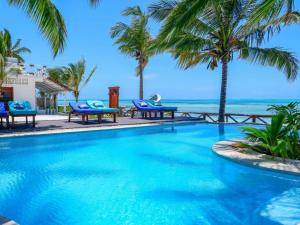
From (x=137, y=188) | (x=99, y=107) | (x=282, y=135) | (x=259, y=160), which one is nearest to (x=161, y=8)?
(x=99, y=107)

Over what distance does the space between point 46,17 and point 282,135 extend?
19.1ft

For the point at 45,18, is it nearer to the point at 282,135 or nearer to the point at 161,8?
the point at 282,135

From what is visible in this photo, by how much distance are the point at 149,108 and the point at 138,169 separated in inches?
362

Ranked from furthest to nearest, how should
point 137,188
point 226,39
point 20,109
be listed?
1. point 226,39
2. point 20,109
3. point 137,188

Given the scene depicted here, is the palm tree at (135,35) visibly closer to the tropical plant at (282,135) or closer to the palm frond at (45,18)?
the palm frond at (45,18)

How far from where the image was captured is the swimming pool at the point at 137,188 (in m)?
3.78

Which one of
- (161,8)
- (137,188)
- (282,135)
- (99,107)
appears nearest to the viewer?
(137,188)

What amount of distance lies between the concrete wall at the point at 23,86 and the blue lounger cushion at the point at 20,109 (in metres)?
7.99

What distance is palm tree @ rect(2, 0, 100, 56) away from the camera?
5590 millimetres

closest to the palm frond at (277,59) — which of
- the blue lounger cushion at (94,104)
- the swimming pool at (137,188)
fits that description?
the swimming pool at (137,188)

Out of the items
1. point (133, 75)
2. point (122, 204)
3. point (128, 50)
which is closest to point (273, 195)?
point (122, 204)

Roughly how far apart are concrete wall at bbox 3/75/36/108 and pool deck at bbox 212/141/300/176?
1573 cm

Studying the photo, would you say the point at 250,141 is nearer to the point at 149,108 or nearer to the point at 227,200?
the point at 227,200

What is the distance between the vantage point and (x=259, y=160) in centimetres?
608
